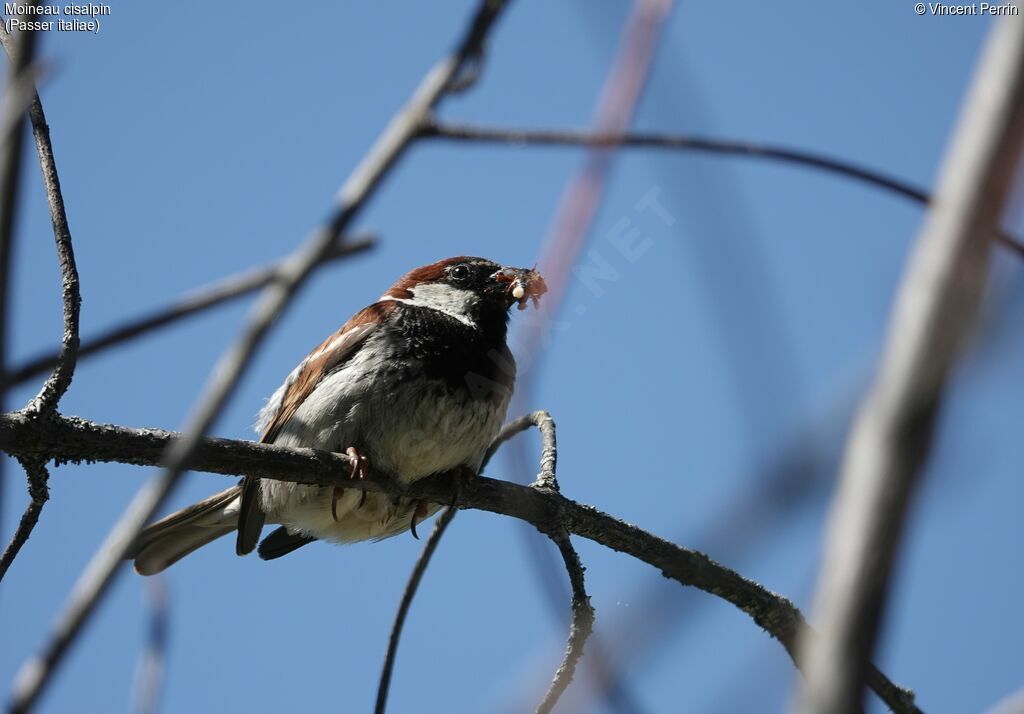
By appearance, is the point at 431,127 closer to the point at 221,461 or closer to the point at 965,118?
the point at 965,118

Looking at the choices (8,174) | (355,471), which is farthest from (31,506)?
(8,174)

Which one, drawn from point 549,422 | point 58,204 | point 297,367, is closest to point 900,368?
point 58,204

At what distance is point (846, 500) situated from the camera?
0.76 meters

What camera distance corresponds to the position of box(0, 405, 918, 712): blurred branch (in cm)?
287

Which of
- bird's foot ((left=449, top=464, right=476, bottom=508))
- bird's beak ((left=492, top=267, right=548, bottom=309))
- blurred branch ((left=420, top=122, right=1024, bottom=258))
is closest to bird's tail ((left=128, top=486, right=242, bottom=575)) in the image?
bird's foot ((left=449, top=464, right=476, bottom=508))

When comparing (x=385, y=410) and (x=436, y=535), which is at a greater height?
(x=385, y=410)

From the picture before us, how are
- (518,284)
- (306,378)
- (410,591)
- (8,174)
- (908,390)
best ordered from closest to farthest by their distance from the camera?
(908,390)
(8,174)
(410,591)
(306,378)
(518,284)

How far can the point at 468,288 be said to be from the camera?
5121mm

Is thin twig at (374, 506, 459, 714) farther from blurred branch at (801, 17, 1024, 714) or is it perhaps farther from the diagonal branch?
blurred branch at (801, 17, 1024, 714)

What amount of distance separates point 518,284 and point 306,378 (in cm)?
112

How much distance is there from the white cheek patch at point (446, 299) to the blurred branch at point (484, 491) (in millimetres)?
1282

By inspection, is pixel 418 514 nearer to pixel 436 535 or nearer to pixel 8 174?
pixel 436 535

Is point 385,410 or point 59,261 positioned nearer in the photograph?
point 59,261

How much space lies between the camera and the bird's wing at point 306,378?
14.8ft
